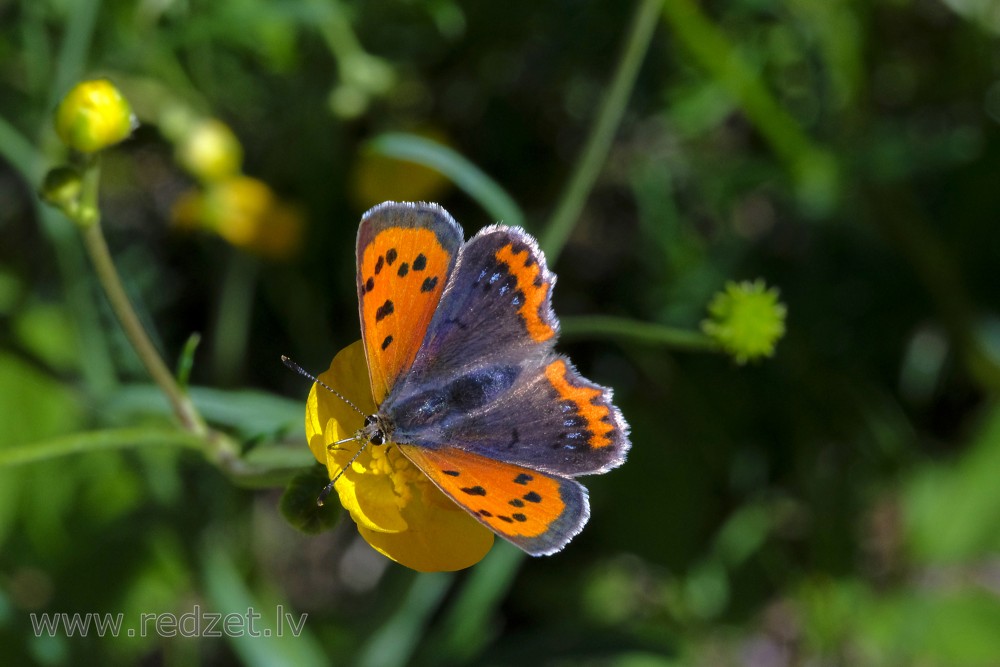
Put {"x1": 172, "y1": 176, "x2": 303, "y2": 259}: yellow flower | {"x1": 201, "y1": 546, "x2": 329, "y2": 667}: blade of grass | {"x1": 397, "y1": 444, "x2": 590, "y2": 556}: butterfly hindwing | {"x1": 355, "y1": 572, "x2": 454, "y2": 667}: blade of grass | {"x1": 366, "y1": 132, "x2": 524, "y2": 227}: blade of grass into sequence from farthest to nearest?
{"x1": 172, "y1": 176, "x2": 303, "y2": 259}: yellow flower → {"x1": 355, "y1": 572, "x2": 454, "y2": 667}: blade of grass → {"x1": 201, "y1": 546, "x2": 329, "y2": 667}: blade of grass → {"x1": 366, "y1": 132, "x2": 524, "y2": 227}: blade of grass → {"x1": 397, "y1": 444, "x2": 590, "y2": 556}: butterfly hindwing

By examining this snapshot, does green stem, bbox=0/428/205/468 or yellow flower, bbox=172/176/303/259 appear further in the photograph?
Answer: yellow flower, bbox=172/176/303/259

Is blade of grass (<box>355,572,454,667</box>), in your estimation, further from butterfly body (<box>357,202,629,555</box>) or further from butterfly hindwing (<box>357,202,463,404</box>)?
butterfly hindwing (<box>357,202,463,404</box>)

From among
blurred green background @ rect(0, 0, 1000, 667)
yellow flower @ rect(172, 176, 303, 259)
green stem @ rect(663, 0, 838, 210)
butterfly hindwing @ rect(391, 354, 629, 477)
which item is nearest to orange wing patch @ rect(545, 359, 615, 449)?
butterfly hindwing @ rect(391, 354, 629, 477)

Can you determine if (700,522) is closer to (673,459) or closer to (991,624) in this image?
(673,459)

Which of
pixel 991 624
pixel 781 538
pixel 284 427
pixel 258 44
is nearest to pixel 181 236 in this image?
pixel 258 44

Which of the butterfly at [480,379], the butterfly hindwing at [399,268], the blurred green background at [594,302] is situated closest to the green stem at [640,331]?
the butterfly at [480,379]

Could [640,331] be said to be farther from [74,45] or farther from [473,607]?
[74,45]

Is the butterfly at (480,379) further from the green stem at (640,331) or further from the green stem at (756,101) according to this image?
the green stem at (756,101)
